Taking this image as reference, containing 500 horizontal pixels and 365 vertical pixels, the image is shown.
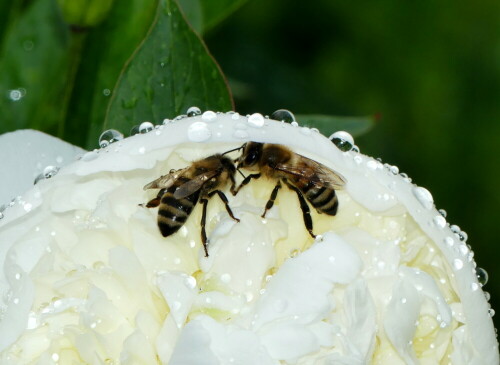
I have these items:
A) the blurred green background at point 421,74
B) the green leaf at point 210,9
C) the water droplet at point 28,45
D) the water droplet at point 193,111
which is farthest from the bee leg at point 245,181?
the blurred green background at point 421,74

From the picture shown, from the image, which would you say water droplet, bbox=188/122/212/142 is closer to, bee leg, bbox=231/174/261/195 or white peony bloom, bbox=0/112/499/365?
white peony bloom, bbox=0/112/499/365

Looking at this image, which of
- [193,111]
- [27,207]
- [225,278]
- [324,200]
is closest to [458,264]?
[324,200]

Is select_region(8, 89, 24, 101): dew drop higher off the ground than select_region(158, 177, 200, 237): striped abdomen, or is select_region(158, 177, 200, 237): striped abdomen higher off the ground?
select_region(158, 177, 200, 237): striped abdomen

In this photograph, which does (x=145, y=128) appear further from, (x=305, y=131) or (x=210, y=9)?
(x=210, y=9)

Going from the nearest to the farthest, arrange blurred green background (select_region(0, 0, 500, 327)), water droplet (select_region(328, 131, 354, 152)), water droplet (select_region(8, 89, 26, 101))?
1. water droplet (select_region(328, 131, 354, 152))
2. water droplet (select_region(8, 89, 26, 101))
3. blurred green background (select_region(0, 0, 500, 327))

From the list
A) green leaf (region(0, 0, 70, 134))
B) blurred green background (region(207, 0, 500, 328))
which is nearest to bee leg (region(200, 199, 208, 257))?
green leaf (region(0, 0, 70, 134))

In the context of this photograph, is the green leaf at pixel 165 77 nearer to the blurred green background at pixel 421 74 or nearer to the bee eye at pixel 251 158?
the bee eye at pixel 251 158

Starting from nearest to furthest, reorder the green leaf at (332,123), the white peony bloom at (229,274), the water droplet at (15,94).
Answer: the white peony bloom at (229,274), the green leaf at (332,123), the water droplet at (15,94)

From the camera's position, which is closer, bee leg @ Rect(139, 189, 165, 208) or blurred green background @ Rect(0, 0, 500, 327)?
bee leg @ Rect(139, 189, 165, 208)
